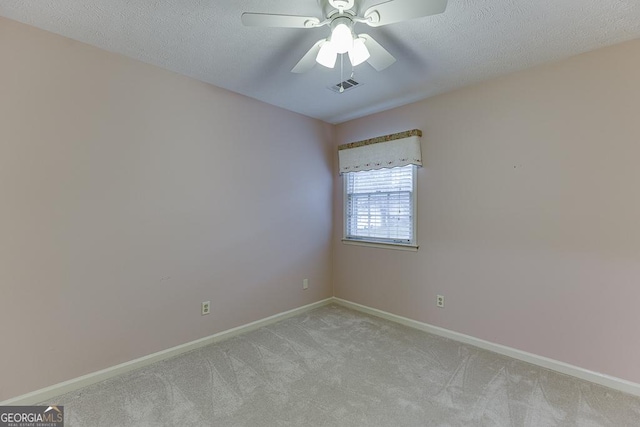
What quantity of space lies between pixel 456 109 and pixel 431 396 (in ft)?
8.08

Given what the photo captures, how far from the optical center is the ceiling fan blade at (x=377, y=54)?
170 centimetres

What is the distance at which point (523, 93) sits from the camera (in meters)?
2.44

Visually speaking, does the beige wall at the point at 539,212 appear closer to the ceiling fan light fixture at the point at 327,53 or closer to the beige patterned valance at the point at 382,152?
the beige patterned valance at the point at 382,152

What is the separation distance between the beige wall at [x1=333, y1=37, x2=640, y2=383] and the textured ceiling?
317mm

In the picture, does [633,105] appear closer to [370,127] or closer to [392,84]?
[392,84]

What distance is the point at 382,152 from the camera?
331 cm

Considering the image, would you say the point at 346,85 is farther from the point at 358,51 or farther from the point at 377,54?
the point at 358,51

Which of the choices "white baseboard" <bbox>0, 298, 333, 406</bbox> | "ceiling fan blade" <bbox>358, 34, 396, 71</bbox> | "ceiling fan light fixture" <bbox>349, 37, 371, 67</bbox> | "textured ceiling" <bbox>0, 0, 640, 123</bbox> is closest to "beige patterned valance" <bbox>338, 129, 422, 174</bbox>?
"textured ceiling" <bbox>0, 0, 640, 123</bbox>

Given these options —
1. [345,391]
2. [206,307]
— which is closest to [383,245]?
[345,391]

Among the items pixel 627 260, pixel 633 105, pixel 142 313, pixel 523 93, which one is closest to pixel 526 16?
pixel 523 93

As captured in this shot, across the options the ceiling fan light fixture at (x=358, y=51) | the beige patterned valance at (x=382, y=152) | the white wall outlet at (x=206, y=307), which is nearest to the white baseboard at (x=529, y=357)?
the beige patterned valance at (x=382, y=152)

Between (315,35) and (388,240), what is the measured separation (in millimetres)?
2217

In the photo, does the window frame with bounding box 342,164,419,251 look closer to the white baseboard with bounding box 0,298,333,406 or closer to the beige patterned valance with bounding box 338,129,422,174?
the beige patterned valance with bounding box 338,129,422,174

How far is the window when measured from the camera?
126 inches
